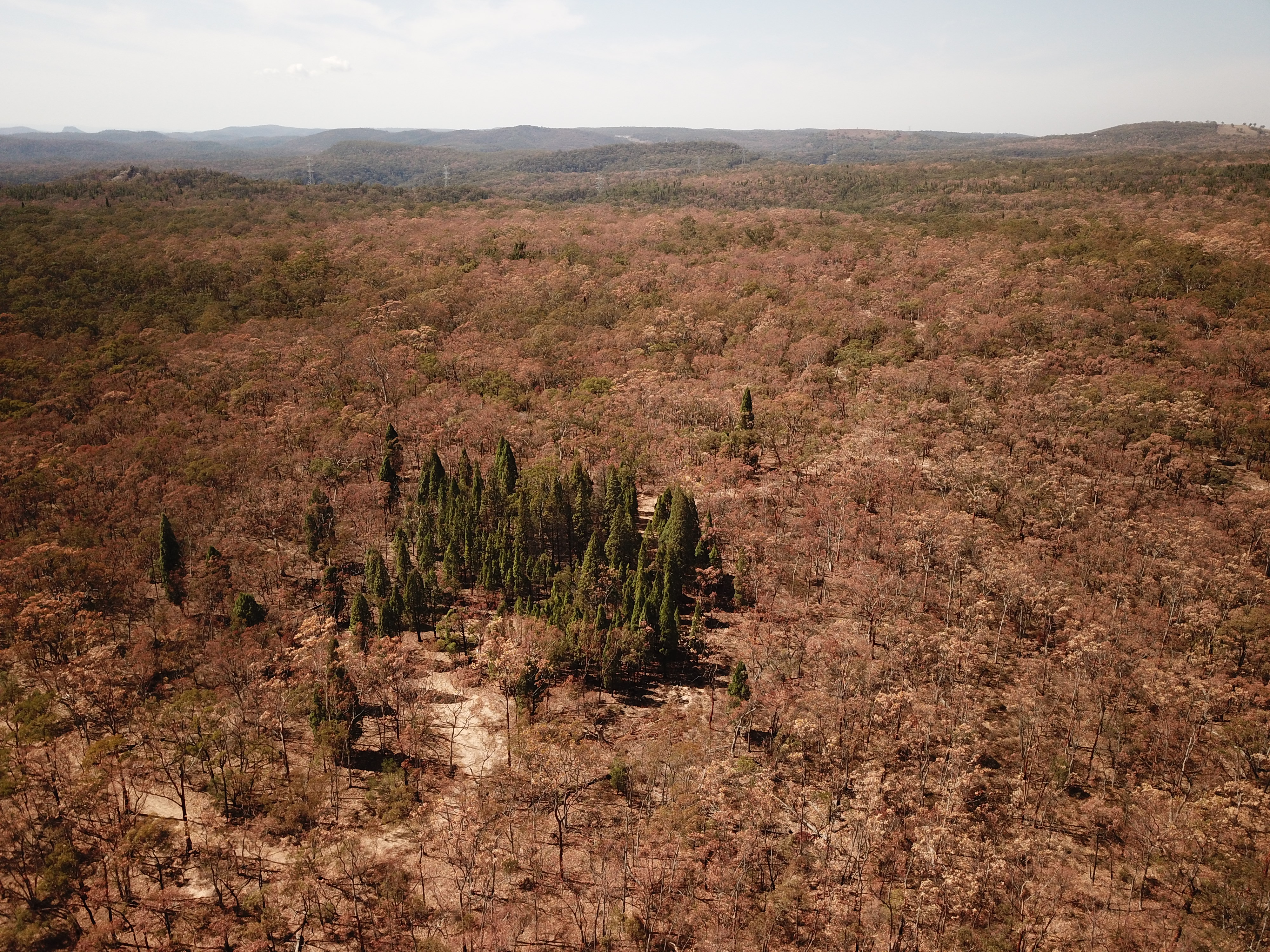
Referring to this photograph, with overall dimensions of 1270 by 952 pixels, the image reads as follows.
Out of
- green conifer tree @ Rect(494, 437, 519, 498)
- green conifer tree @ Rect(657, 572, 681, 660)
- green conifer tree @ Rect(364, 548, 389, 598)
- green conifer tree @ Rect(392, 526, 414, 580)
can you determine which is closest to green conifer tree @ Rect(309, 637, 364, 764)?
green conifer tree @ Rect(364, 548, 389, 598)

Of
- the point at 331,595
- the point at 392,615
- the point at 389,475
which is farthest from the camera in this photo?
the point at 389,475

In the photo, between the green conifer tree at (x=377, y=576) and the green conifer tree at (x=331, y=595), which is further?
the green conifer tree at (x=331, y=595)

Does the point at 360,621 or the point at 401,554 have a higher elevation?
the point at 401,554

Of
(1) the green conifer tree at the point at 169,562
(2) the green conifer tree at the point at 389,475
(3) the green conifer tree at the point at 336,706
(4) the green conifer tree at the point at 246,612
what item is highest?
(2) the green conifer tree at the point at 389,475

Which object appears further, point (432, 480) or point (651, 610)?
point (432, 480)

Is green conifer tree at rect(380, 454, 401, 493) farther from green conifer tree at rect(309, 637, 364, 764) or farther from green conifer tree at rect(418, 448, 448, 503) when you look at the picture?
green conifer tree at rect(309, 637, 364, 764)

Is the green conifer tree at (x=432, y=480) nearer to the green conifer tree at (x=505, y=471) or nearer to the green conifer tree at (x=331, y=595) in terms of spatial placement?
the green conifer tree at (x=505, y=471)

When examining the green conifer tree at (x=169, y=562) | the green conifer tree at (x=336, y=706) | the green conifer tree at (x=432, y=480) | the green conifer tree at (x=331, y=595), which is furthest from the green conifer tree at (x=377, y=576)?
the green conifer tree at (x=169, y=562)

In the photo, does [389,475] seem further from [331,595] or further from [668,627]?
[668,627]

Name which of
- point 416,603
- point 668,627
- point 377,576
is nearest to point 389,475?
point 377,576
